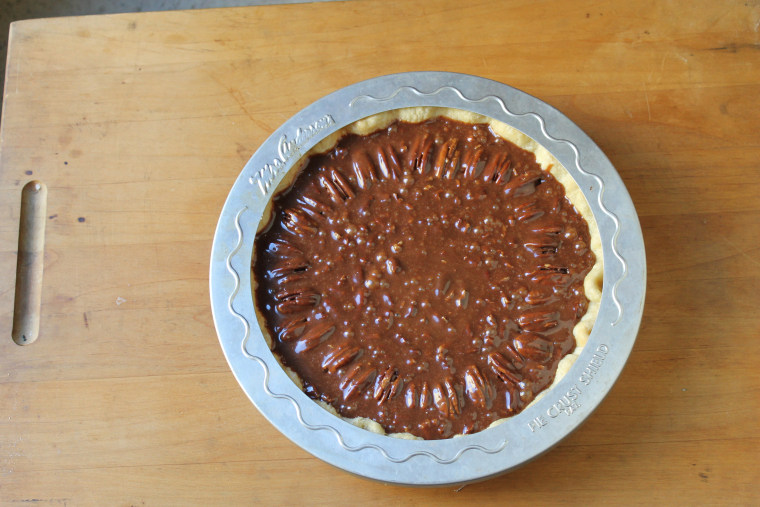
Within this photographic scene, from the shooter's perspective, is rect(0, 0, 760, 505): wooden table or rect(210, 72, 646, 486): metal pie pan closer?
rect(210, 72, 646, 486): metal pie pan

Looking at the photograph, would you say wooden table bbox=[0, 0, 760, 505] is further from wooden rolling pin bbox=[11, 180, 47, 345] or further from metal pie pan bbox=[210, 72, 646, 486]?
metal pie pan bbox=[210, 72, 646, 486]

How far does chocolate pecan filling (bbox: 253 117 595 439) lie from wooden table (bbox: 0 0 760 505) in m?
0.18

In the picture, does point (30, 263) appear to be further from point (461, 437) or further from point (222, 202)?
point (461, 437)

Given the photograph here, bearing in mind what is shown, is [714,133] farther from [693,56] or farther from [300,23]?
[300,23]

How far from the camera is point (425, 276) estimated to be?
1309 millimetres

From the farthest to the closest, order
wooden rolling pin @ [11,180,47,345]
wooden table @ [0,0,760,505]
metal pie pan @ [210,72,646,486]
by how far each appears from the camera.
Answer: wooden rolling pin @ [11,180,47,345]
wooden table @ [0,0,760,505]
metal pie pan @ [210,72,646,486]

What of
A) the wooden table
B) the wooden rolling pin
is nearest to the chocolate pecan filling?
the wooden table

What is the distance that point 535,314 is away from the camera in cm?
128

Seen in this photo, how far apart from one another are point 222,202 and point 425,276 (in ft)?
1.70

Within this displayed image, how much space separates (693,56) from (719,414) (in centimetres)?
83

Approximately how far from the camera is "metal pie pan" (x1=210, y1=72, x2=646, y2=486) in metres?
1.16

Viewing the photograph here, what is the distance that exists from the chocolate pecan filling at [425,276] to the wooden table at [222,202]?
176 millimetres

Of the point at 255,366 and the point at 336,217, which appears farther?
the point at 336,217

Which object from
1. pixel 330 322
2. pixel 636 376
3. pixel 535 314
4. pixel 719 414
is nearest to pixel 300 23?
pixel 330 322
